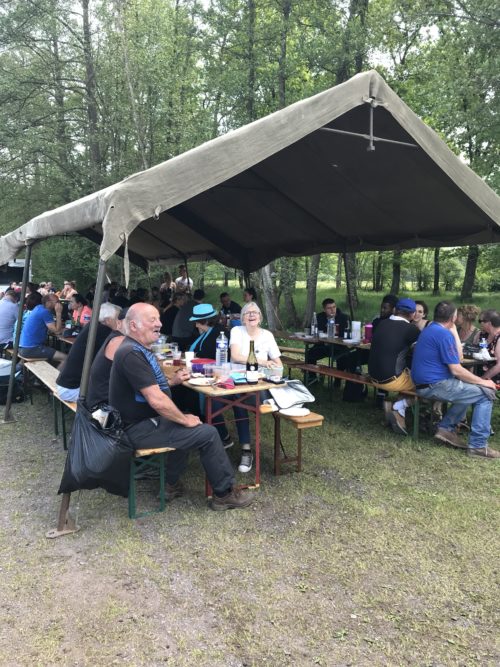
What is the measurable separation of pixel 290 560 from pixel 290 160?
4467mm

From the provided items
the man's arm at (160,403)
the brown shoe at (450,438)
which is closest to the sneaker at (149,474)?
the man's arm at (160,403)

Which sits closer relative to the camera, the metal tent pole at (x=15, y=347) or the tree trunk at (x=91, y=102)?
the metal tent pole at (x=15, y=347)

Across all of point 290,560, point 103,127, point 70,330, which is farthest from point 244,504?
point 103,127

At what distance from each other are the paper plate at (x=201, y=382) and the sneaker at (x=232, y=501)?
2.73 feet

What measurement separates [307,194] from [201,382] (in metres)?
3.86

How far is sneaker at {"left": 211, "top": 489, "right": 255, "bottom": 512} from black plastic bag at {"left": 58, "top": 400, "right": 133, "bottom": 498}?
2.30 ft

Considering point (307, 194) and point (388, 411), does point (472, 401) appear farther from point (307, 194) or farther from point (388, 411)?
point (307, 194)

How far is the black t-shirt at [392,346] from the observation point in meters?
5.48

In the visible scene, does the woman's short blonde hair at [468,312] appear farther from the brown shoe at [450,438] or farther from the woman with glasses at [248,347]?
the woman with glasses at [248,347]

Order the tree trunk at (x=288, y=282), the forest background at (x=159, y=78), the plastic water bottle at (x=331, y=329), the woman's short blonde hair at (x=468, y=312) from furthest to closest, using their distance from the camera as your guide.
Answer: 1. the tree trunk at (x=288, y=282)
2. the forest background at (x=159, y=78)
3. the plastic water bottle at (x=331, y=329)
4. the woman's short blonde hair at (x=468, y=312)

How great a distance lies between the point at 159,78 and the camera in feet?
49.6

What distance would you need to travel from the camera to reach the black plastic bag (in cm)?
332

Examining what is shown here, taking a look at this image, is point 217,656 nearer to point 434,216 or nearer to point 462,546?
point 462,546

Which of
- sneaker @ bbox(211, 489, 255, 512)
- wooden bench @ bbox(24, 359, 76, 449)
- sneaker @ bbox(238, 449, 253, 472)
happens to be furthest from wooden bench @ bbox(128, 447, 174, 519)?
wooden bench @ bbox(24, 359, 76, 449)
